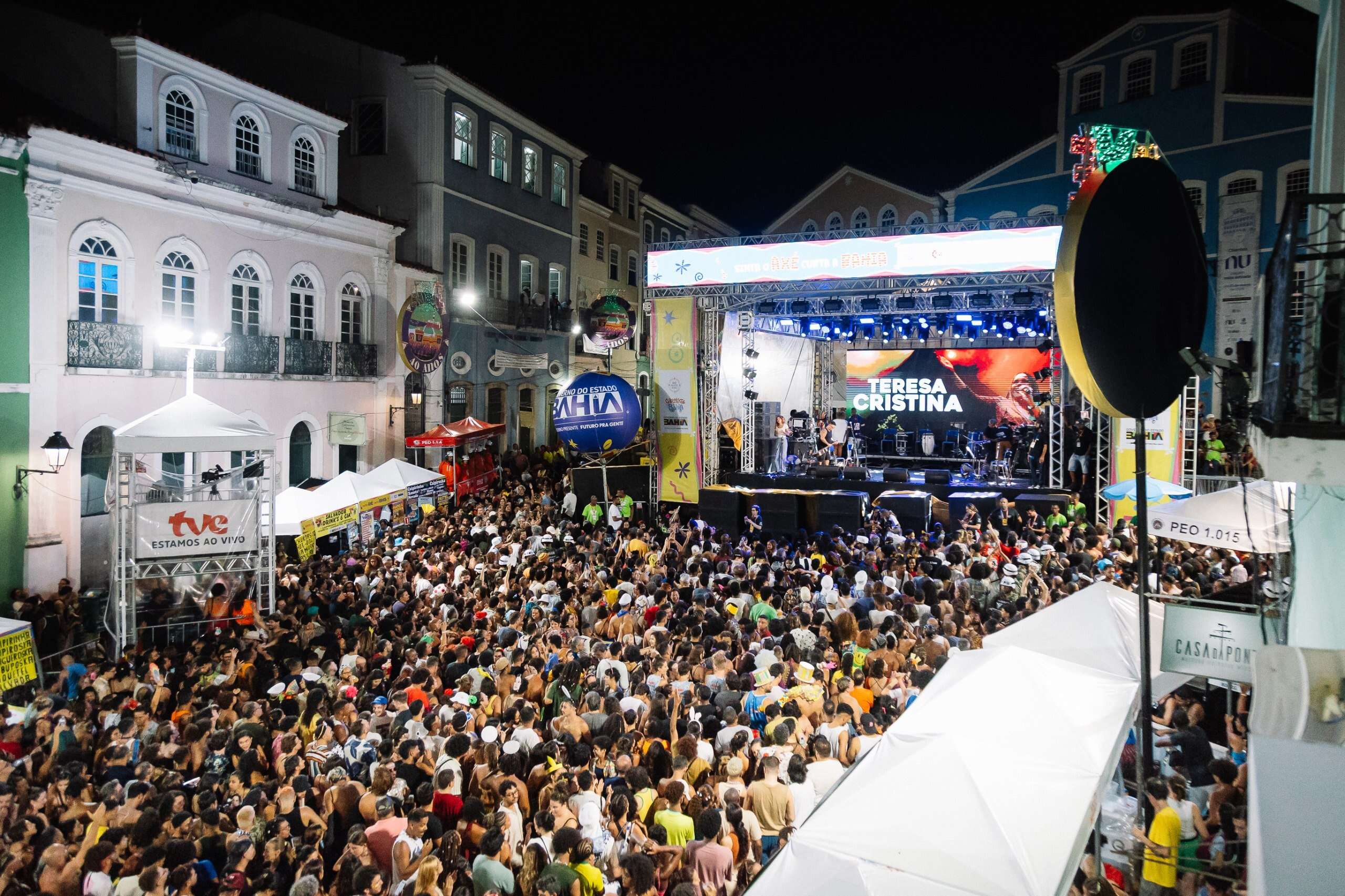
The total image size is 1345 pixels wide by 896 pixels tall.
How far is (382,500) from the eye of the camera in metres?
14.6

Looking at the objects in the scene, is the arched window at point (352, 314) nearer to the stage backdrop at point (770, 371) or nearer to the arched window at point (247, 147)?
the arched window at point (247, 147)

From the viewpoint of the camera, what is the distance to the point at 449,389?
25047mm

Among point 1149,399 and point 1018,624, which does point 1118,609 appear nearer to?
point 1018,624

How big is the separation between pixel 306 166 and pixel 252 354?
16.6 feet

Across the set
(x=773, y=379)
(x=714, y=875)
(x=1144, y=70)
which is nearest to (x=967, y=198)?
(x=1144, y=70)

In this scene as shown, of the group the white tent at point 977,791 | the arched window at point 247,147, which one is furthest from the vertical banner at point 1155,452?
the arched window at point 247,147

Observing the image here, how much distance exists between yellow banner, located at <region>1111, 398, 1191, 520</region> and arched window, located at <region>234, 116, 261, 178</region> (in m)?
18.4

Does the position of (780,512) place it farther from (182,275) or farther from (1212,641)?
(182,275)

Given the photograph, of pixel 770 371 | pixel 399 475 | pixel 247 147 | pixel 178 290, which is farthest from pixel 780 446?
pixel 247 147

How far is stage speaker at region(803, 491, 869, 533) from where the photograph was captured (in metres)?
17.4

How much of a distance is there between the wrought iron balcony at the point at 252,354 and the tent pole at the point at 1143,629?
17.4 m

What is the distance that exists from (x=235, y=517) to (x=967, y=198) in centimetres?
2589

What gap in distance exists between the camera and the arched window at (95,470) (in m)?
16.0

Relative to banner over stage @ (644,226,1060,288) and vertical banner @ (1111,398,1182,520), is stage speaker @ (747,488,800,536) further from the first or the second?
vertical banner @ (1111,398,1182,520)
